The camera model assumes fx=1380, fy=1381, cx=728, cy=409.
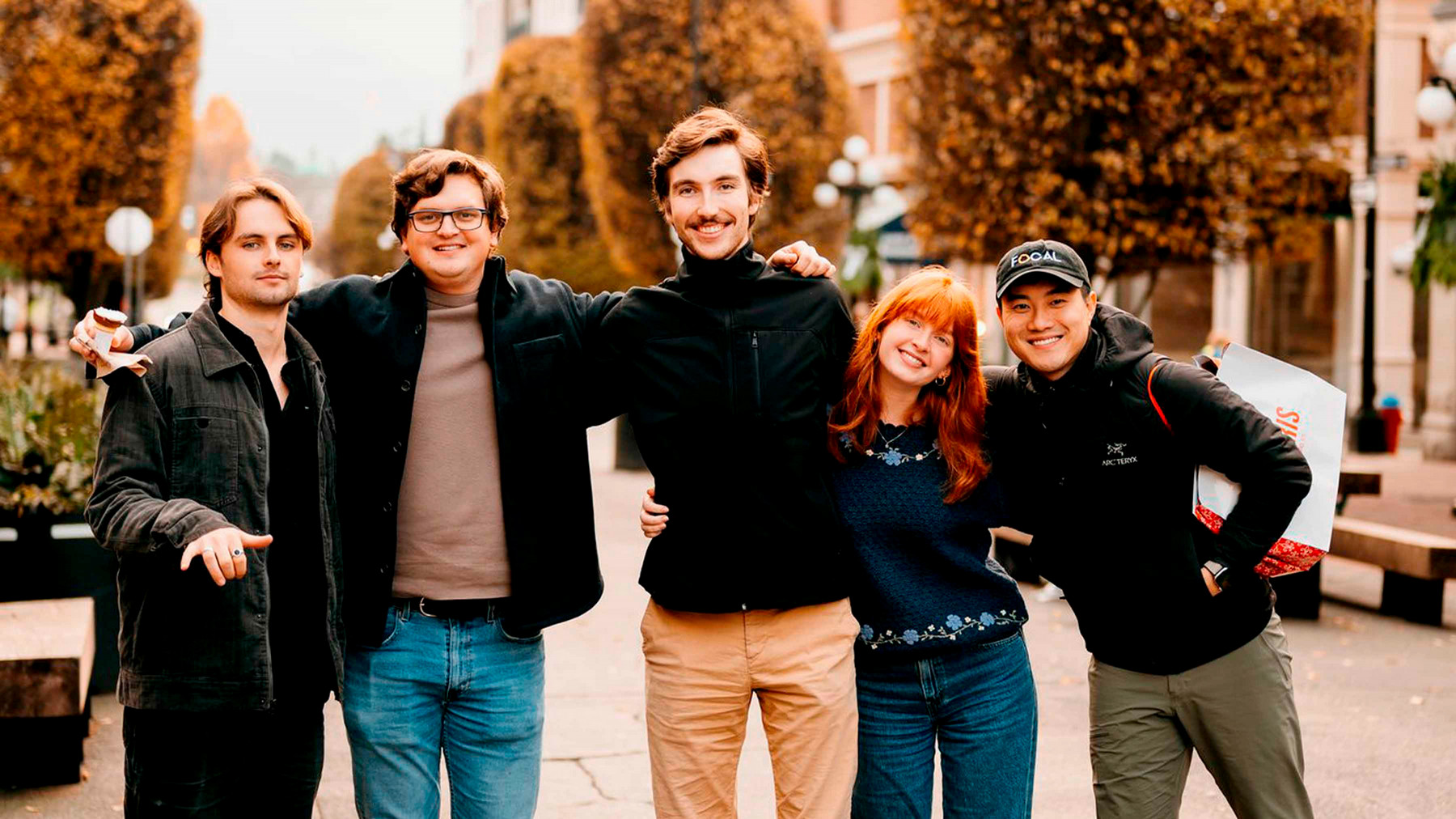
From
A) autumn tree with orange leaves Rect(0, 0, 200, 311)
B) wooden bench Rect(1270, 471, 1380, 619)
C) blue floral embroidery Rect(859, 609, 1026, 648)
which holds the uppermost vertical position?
autumn tree with orange leaves Rect(0, 0, 200, 311)

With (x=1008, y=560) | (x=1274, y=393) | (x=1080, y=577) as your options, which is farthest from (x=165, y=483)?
(x=1008, y=560)

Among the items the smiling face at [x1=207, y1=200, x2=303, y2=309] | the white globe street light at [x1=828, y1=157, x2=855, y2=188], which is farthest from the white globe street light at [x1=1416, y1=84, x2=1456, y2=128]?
the smiling face at [x1=207, y1=200, x2=303, y2=309]

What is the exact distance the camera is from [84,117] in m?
26.8

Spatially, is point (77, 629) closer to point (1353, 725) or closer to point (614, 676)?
point (614, 676)

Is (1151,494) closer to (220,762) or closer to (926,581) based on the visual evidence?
(926,581)

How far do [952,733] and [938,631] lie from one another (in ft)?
0.88

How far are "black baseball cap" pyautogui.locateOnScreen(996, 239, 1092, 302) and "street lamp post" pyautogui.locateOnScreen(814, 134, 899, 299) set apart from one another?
1846 centimetres

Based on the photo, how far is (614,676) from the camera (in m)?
7.04

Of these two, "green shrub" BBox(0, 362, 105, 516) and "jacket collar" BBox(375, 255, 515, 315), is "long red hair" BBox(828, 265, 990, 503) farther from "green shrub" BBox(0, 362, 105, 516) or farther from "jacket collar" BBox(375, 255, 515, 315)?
"green shrub" BBox(0, 362, 105, 516)

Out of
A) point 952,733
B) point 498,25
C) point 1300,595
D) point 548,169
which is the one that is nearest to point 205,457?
point 952,733

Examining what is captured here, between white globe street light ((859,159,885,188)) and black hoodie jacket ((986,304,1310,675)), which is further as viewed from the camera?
white globe street light ((859,159,885,188))

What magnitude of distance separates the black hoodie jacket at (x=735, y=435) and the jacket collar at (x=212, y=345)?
2.80ft

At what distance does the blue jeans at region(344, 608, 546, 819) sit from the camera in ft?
10.7

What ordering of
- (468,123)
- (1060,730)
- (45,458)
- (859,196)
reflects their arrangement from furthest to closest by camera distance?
(468,123), (859,196), (45,458), (1060,730)
